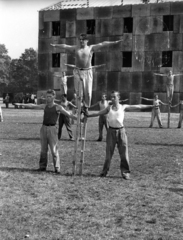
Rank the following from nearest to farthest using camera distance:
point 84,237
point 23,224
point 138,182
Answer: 1. point 84,237
2. point 23,224
3. point 138,182

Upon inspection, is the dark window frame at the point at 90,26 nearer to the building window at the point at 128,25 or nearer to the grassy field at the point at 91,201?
the building window at the point at 128,25

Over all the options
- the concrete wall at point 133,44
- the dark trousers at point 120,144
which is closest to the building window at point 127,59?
the concrete wall at point 133,44

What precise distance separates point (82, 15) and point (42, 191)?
3845 cm

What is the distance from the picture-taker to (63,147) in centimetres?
1588

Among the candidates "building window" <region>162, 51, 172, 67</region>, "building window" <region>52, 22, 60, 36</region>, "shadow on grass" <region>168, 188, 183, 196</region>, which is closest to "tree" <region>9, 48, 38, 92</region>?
"building window" <region>52, 22, 60, 36</region>

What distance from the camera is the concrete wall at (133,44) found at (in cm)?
4153

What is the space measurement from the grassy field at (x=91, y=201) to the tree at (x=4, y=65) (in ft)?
257

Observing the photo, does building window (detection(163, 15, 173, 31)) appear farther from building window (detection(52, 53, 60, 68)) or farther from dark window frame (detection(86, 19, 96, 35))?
building window (detection(52, 53, 60, 68))

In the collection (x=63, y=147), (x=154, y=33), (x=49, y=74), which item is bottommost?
(x=63, y=147)

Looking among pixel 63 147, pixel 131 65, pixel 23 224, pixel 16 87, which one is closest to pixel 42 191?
pixel 23 224

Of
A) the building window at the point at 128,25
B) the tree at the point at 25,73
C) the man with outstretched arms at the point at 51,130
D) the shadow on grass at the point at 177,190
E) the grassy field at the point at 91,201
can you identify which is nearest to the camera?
the grassy field at the point at 91,201

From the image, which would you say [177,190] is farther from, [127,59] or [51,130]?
[127,59]

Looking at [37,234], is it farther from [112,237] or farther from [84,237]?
[112,237]

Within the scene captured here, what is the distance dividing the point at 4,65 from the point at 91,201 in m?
87.4
